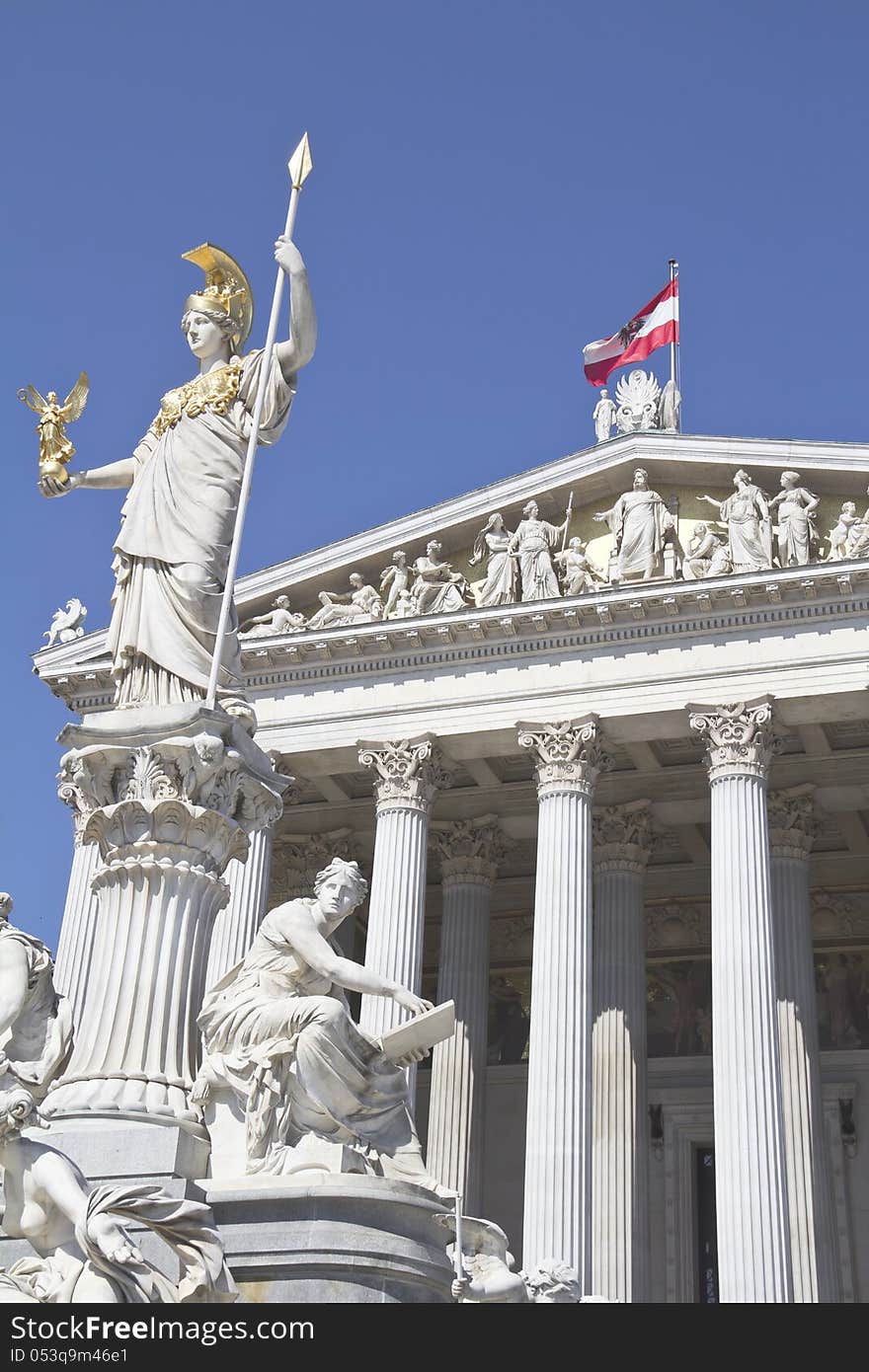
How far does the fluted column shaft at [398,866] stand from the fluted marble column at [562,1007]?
6.80ft

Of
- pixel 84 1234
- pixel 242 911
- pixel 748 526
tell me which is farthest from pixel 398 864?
pixel 84 1234

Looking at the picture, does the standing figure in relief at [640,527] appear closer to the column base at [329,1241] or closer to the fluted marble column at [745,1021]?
the fluted marble column at [745,1021]

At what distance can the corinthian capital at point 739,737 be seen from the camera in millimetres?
28656

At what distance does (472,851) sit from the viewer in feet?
114

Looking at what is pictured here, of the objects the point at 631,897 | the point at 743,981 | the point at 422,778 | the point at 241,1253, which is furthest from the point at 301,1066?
the point at 631,897

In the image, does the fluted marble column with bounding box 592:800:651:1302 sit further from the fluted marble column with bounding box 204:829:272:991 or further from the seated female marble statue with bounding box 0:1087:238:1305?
the seated female marble statue with bounding box 0:1087:238:1305

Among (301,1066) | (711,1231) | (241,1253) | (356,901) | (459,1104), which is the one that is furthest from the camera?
(711,1231)

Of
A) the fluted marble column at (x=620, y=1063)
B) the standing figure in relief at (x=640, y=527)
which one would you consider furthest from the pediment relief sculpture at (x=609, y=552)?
the fluted marble column at (x=620, y=1063)

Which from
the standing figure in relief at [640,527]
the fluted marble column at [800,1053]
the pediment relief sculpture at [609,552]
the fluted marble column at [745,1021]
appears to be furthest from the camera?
the standing figure in relief at [640,527]

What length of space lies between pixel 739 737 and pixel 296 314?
61.1 ft

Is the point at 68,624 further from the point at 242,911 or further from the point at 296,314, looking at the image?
the point at 296,314
